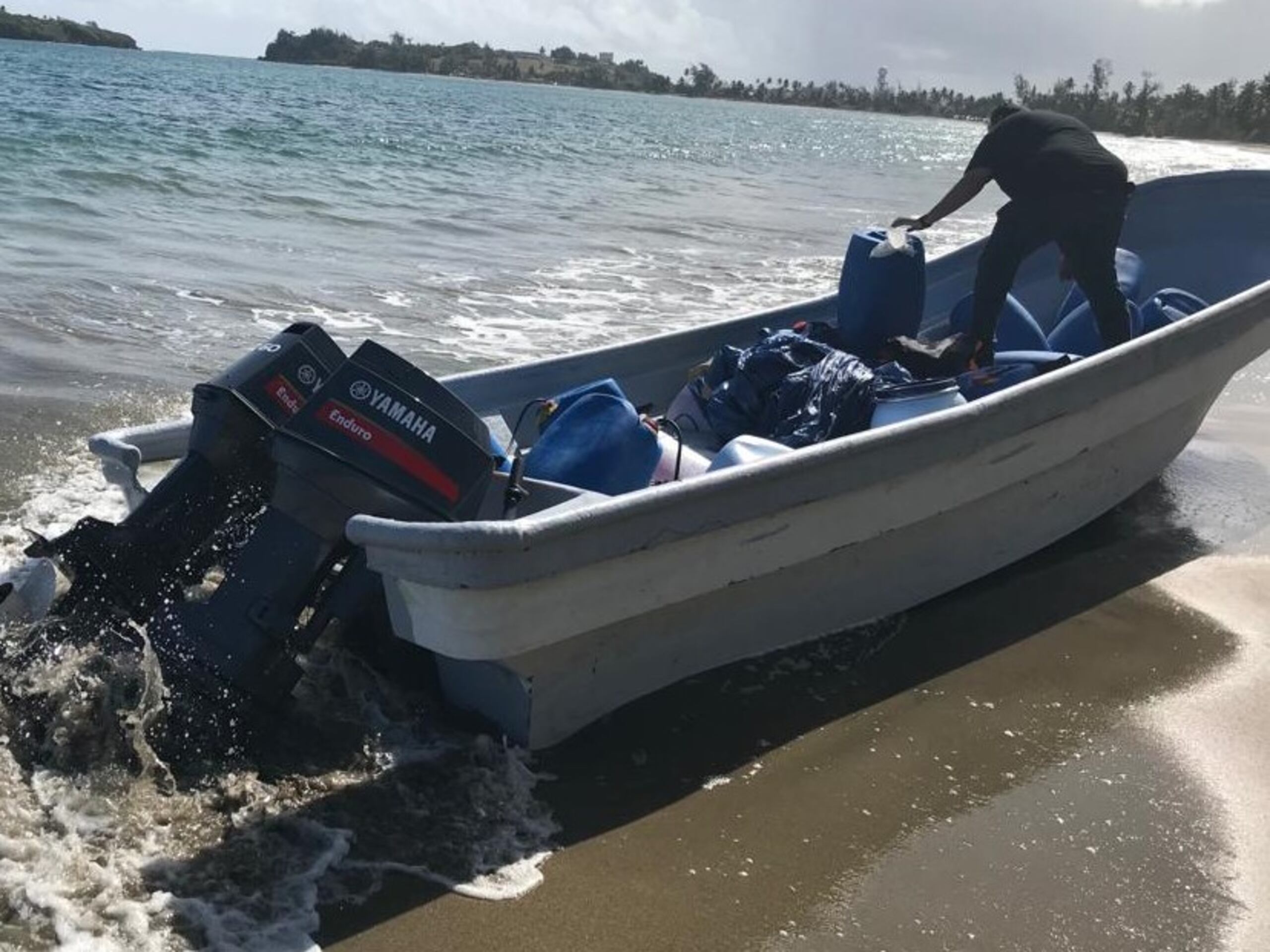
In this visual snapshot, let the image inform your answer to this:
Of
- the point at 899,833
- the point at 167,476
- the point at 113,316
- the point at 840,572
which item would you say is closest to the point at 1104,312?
the point at 840,572

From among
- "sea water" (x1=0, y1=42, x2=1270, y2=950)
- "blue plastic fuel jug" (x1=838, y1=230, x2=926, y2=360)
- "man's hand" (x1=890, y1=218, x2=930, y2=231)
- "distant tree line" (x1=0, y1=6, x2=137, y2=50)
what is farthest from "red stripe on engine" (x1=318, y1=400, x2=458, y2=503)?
"distant tree line" (x1=0, y1=6, x2=137, y2=50)

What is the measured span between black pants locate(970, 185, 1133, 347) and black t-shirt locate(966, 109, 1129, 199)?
0.17ft

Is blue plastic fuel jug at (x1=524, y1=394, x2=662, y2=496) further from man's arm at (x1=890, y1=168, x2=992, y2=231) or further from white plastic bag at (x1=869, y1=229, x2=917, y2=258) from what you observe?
man's arm at (x1=890, y1=168, x2=992, y2=231)

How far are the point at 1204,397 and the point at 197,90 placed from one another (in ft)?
132

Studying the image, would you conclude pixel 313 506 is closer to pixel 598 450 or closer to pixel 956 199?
pixel 598 450

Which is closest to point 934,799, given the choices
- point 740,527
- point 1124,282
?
point 740,527

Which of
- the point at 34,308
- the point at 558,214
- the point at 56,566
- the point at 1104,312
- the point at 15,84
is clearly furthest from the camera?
the point at 15,84

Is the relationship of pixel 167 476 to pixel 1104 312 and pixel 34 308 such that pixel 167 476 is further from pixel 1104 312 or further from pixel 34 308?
pixel 34 308

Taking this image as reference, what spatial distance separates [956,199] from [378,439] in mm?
3411

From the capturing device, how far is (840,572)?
13.2ft

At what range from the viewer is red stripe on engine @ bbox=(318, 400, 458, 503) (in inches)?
123

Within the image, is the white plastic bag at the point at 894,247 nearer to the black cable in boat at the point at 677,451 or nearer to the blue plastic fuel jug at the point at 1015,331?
the blue plastic fuel jug at the point at 1015,331

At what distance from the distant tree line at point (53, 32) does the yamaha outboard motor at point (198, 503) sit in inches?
4217

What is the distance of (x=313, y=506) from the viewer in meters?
3.16
